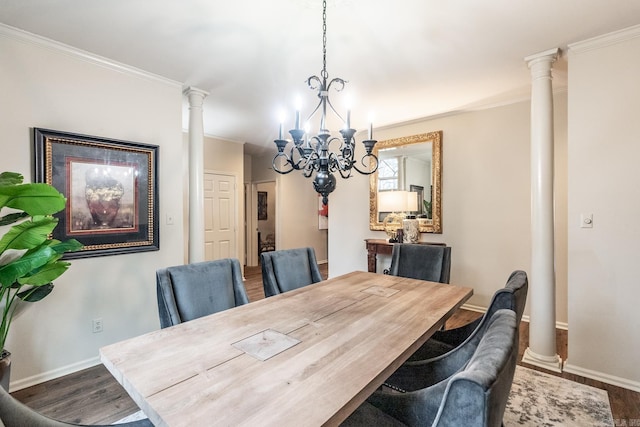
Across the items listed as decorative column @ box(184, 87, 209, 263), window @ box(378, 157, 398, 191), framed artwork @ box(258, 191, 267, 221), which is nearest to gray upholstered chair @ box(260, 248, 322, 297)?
decorative column @ box(184, 87, 209, 263)

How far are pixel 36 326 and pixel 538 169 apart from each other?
3.95 metres

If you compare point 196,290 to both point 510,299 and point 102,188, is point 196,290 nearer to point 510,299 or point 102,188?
point 102,188

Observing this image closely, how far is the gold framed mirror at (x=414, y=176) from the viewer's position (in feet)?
13.3

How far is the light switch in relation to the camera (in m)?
2.30

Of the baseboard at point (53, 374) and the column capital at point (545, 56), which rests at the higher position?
the column capital at point (545, 56)

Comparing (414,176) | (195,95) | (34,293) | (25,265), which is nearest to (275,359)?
(25,265)

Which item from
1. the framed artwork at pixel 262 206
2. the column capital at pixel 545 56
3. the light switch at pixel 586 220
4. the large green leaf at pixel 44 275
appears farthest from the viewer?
the framed artwork at pixel 262 206

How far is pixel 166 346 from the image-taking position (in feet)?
4.20

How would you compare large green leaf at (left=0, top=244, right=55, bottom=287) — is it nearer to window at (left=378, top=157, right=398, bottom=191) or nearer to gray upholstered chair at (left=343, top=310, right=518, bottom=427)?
gray upholstered chair at (left=343, top=310, right=518, bottom=427)

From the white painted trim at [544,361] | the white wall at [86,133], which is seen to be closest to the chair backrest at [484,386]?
the white painted trim at [544,361]

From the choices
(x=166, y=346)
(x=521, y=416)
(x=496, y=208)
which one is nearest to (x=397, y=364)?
(x=166, y=346)

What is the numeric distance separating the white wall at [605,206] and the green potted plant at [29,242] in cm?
345

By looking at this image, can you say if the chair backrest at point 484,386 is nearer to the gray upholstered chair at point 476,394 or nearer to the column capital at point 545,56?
the gray upholstered chair at point 476,394

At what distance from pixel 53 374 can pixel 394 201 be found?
3.85 m
